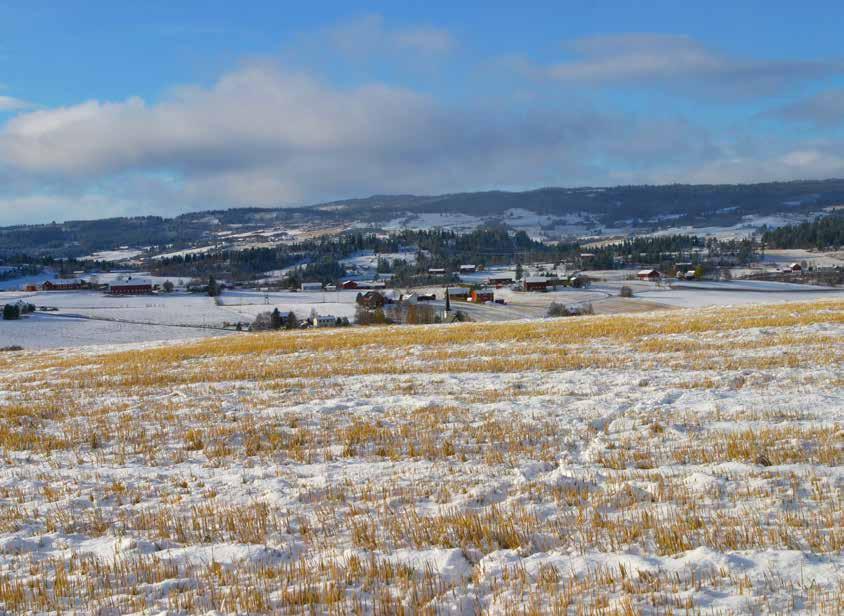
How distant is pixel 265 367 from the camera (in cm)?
2541

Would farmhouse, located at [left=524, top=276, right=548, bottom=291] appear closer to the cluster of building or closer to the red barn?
the red barn

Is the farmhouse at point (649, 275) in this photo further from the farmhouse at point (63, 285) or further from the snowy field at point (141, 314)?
the farmhouse at point (63, 285)

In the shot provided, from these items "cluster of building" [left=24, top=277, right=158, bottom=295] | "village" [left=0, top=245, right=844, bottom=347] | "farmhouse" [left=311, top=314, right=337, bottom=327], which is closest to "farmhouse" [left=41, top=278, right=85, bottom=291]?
"cluster of building" [left=24, top=277, right=158, bottom=295]

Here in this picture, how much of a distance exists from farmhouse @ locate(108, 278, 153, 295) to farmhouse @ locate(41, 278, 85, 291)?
17.8m

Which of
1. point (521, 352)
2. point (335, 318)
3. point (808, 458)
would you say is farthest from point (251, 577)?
point (335, 318)

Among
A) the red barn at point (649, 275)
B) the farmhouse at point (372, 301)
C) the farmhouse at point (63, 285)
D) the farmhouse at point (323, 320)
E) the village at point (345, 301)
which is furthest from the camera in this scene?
the farmhouse at point (63, 285)

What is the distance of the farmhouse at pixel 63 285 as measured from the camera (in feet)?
611

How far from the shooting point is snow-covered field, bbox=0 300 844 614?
6500mm

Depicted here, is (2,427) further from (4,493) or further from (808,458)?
(808,458)

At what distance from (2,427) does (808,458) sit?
1603 cm

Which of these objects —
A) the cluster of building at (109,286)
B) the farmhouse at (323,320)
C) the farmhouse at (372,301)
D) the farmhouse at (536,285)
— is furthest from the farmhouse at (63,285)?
the farmhouse at (536,285)

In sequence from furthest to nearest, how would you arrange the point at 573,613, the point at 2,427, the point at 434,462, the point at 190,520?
the point at 2,427
the point at 434,462
the point at 190,520
the point at 573,613

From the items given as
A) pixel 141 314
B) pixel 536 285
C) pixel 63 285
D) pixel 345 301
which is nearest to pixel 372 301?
pixel 345 301

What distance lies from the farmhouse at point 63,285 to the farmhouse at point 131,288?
58.2 feet
